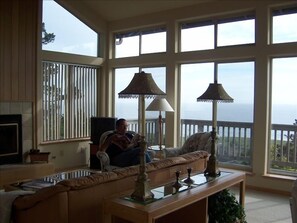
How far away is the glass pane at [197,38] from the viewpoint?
5848 mm

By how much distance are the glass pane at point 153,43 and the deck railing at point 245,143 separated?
159cm

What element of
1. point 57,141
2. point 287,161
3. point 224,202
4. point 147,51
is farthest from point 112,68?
point 224,202

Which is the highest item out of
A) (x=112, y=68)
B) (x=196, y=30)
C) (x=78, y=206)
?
(x=196, y=30)

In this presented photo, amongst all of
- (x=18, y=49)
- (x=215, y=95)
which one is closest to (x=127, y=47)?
(x=18, y=49)

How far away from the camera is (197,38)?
6.02 meters

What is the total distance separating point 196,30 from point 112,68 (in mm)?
2244

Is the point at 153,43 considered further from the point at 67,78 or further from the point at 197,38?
the point at 67,78

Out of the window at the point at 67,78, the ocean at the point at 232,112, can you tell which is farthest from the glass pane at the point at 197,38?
the window at the point at 67,78

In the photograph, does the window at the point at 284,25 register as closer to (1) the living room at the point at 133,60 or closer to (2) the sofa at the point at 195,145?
(1) the living room at the point at 133,60

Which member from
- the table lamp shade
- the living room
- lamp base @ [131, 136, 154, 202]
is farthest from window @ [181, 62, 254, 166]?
lamp base @ [131, 136, 154, 202]

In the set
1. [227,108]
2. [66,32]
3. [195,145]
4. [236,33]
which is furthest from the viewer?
[66,32]

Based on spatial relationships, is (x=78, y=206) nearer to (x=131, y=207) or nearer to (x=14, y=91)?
(x=131, y=207)

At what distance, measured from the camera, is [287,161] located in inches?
204

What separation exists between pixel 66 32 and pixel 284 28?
419 centimetres
